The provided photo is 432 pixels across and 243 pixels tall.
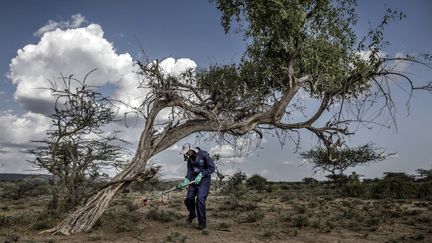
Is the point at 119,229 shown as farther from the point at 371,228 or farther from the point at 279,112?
the point at 371,228

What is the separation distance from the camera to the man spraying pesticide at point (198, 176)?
10.3 metres

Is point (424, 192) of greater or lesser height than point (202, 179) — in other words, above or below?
above

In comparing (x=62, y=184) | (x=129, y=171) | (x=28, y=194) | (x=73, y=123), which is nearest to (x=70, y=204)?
(x=62, y=184)

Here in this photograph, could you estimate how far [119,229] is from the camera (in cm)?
1005

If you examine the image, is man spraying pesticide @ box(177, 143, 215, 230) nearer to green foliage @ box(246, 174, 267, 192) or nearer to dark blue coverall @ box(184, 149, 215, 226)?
dark blue coverall @ box(184, 149, 215, 226)

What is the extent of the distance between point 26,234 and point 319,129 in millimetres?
7799

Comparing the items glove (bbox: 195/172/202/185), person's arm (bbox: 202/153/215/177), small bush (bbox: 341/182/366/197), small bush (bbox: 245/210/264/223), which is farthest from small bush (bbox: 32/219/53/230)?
small bush (bbox: 341/182/366/197)

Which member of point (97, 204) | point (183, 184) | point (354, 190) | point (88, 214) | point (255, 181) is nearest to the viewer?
point (88, 214)

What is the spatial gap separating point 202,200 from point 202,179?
508mm

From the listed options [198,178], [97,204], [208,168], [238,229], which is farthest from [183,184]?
[97,204]

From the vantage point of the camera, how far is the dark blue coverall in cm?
1028

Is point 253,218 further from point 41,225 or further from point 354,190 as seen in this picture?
point 354,190

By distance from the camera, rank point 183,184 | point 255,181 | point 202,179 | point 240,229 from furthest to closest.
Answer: point 255,181 < point 240,229 < point 202,179 < point 183,184

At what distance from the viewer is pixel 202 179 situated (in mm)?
10469
